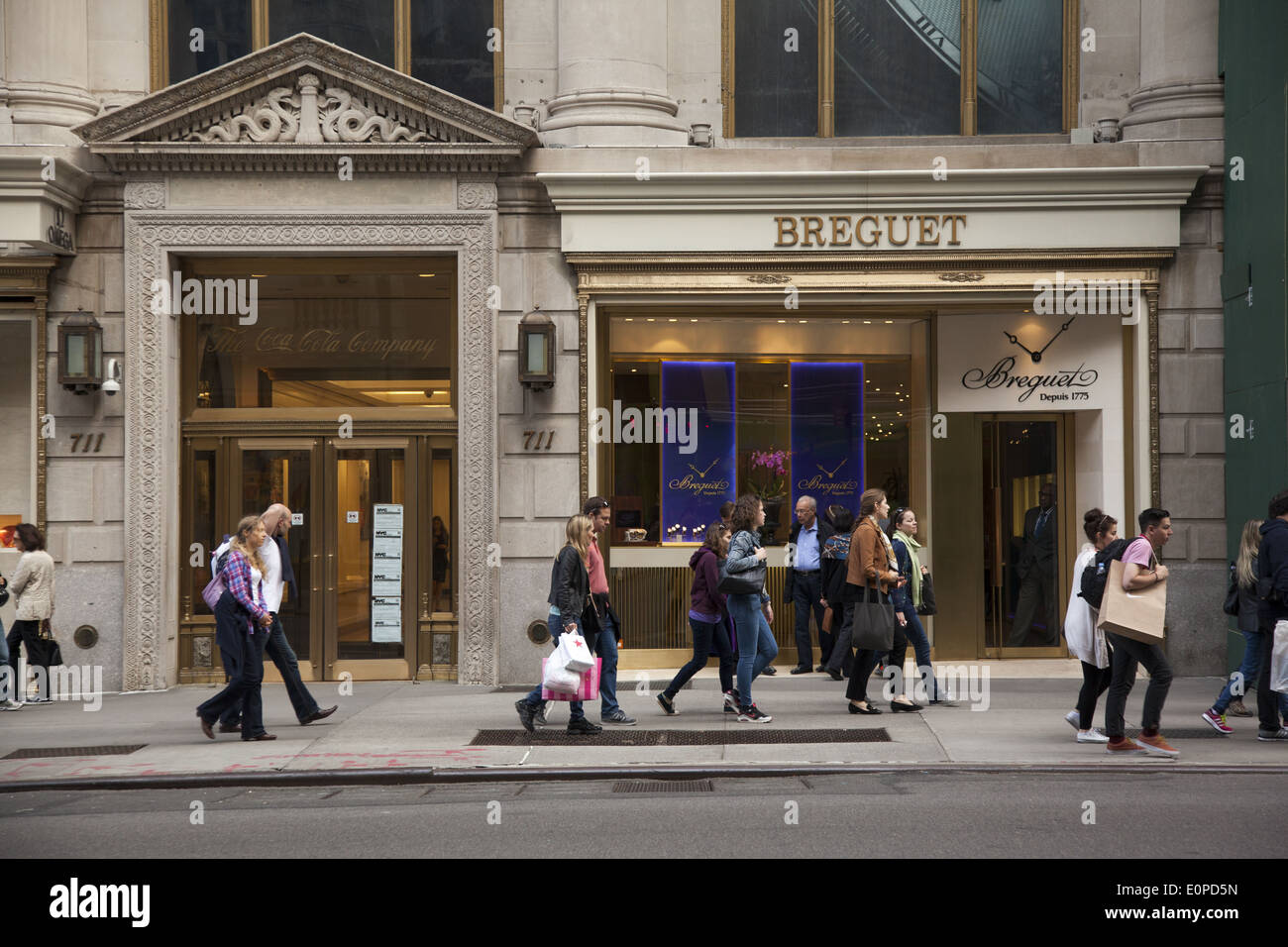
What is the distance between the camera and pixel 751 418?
15.3m

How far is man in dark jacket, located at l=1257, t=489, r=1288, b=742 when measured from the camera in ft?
33.3

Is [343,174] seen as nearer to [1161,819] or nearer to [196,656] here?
[196,656]

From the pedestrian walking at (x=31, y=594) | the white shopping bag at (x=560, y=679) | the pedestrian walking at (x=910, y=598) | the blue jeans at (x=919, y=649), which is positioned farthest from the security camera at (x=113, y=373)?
the blue jeans at (x=919, y=649)

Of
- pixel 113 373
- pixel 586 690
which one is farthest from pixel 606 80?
pixel 586 690

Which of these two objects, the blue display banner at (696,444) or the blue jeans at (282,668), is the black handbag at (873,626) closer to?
the blue display banner at (696,444)

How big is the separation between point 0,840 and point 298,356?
8.04m

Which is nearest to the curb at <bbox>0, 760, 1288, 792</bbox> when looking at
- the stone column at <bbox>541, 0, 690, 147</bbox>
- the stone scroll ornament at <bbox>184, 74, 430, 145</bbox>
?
the stone scroll ornament at <bbox>184, 74, 430, 145</bbox>

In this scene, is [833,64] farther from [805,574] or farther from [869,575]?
[869,575]

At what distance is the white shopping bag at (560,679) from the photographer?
1055 centimetres

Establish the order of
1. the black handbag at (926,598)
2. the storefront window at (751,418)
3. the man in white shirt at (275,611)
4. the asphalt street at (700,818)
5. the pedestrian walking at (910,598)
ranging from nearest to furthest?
the asphalt street at (700,818)
the man in white shirt at (275,611)
the pedestrian walking at (910,598)
the black handbag at (926,598)
the storefront window at (751,418)

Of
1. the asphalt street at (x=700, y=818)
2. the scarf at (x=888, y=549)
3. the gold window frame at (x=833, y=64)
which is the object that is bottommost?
the asphalt street at (x=700, y=818)

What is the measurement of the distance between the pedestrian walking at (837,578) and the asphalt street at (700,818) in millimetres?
4451

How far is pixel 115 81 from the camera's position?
48.0 feet

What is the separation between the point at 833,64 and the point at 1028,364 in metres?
4.11
